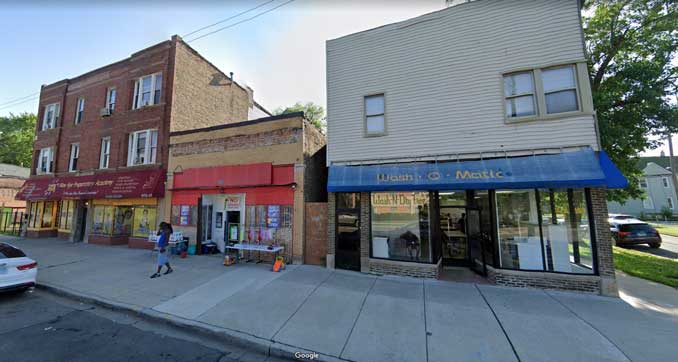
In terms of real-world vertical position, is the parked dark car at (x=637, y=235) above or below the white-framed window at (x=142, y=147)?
below

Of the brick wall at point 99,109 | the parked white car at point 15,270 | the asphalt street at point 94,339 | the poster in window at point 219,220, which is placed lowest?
the asphalt street at point 94,339

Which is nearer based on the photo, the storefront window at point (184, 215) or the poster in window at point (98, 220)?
the storefront window at point (184, 215)

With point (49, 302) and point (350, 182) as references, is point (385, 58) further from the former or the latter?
point (49, 302)

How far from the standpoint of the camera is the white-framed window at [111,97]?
15.7 meters

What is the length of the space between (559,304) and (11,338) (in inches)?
464

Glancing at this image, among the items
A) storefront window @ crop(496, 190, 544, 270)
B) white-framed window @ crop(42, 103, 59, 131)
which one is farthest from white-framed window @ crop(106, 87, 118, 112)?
storefront window @ crop(496, 190, 544, 270)

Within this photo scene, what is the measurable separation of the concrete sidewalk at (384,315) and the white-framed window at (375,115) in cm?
524

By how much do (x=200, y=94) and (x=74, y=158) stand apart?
9987mm

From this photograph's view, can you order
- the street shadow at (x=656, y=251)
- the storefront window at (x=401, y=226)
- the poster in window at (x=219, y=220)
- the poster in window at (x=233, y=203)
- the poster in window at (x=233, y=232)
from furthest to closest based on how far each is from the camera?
the street shadow at (x=656, y=251) < the poster in window at (x=219, y=220) < the poster in window at (x=233, y=203) < the poster in window at (x=233, y=232) < the storefront window at (x=401, y=226)

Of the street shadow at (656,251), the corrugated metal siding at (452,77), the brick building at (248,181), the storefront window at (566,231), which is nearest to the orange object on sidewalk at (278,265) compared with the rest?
the brick building at (248,181)

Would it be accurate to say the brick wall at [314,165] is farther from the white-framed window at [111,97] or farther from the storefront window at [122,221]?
the white-framed window at [111,97]

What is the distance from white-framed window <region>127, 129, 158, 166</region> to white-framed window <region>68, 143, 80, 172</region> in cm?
541

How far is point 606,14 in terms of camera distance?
36.4 feet

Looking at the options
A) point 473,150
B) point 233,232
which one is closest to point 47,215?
point 233,232
